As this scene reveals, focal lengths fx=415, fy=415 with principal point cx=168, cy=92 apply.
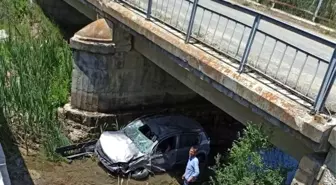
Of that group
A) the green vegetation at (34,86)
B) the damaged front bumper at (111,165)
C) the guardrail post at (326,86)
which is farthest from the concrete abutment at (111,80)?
the guardrail post at (326,86)

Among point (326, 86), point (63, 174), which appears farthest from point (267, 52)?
point (63, 174)

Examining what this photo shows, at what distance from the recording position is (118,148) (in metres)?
10.3

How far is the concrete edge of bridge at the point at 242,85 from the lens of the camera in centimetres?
527

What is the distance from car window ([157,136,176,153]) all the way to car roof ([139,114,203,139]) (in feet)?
0.52

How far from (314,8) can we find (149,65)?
565cm

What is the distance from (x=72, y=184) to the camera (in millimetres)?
9852

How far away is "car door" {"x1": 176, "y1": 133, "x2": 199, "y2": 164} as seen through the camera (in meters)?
10.7

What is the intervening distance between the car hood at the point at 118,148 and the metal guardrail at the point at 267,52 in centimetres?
329

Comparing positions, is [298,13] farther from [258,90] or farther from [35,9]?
[35,9]

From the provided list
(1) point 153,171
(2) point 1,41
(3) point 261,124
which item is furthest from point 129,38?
(2) point 1,41

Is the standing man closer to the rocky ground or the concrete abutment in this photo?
the rocky ground

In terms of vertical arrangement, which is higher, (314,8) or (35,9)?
(314,8)

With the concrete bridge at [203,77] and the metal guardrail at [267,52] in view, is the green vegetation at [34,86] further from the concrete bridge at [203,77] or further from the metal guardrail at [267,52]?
the metal guardrail at [267,52]

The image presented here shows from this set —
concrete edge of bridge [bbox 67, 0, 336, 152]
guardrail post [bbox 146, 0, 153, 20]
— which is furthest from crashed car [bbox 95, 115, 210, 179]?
guardrail post [bbox 146, 0, 153, 20]
